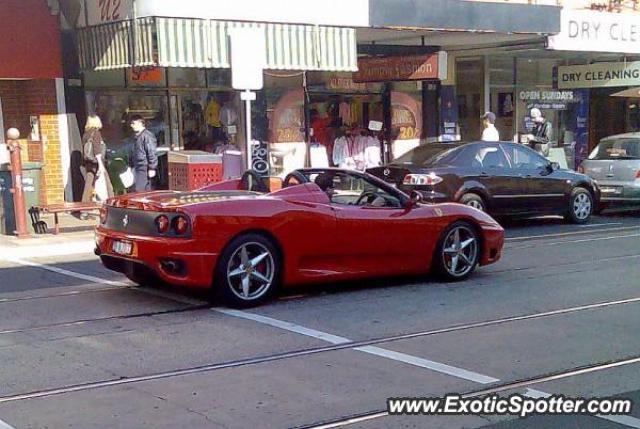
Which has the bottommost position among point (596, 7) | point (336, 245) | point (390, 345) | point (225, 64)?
point (390, 345)

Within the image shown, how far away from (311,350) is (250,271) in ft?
5.18

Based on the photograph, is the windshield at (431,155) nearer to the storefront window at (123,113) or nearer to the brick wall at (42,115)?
the storefront window at (123,113)

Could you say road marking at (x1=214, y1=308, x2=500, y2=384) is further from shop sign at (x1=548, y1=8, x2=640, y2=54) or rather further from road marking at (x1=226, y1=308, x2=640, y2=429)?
shop sign at (x1=548, y1=8, x2=640, y2=54)

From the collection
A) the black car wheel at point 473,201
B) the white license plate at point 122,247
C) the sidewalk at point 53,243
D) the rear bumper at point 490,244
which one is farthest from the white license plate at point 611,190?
the white license plate at point 122,247

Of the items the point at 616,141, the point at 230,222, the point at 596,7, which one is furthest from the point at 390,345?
the point at 596,7

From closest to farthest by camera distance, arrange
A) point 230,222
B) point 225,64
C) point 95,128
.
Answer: point 230,222 < point 225,64 < point 95,128

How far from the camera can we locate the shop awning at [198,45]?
13.3 metres

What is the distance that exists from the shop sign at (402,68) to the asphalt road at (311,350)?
8.44 m

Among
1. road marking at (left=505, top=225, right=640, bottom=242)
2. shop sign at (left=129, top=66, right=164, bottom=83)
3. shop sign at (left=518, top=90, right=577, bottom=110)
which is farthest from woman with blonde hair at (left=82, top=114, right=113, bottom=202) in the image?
shop sign at (left=518, top=90, right=577, bottom=110)

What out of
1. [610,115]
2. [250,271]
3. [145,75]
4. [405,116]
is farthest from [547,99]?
[250,271]

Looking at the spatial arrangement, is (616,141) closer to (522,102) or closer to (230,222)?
(522,102)

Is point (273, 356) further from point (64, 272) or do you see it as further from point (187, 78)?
point (187, 78)

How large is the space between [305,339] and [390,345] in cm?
70

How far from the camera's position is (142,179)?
14.6 meters
